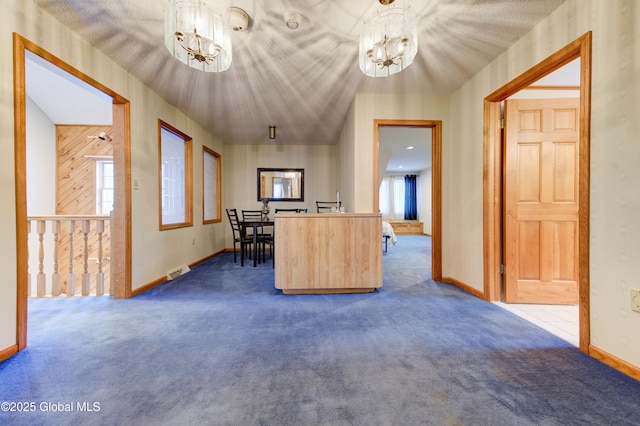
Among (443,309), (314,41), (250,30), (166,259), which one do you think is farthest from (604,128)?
(166,259)

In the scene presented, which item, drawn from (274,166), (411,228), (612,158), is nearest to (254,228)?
(274,166)

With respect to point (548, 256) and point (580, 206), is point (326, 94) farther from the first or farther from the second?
point (548, 256)

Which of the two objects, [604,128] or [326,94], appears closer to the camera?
[604,128]

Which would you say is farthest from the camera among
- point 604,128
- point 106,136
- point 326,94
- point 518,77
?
point 106,136

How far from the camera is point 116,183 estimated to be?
2557 millimetres

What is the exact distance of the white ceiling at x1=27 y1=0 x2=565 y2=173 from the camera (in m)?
1.74

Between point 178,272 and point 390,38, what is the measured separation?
3.59 meters

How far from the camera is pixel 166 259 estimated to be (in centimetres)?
326

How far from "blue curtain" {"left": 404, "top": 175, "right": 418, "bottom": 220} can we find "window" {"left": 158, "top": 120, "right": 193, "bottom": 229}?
7.41 metres

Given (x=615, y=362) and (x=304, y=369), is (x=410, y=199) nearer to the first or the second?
(x=615, y=362)

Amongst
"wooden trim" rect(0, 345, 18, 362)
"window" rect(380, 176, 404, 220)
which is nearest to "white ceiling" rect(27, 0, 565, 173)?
"wooden trim" rect(0, 345, 18, 362)

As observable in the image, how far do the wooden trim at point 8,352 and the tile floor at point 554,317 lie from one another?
3.55 m

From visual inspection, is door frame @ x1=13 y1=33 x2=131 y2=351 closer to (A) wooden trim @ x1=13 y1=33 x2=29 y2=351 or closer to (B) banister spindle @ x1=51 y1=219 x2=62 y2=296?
(A) wooden trim @ x1=13 y1=33 x2=29 y2=351

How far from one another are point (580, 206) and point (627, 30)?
3.23ft
